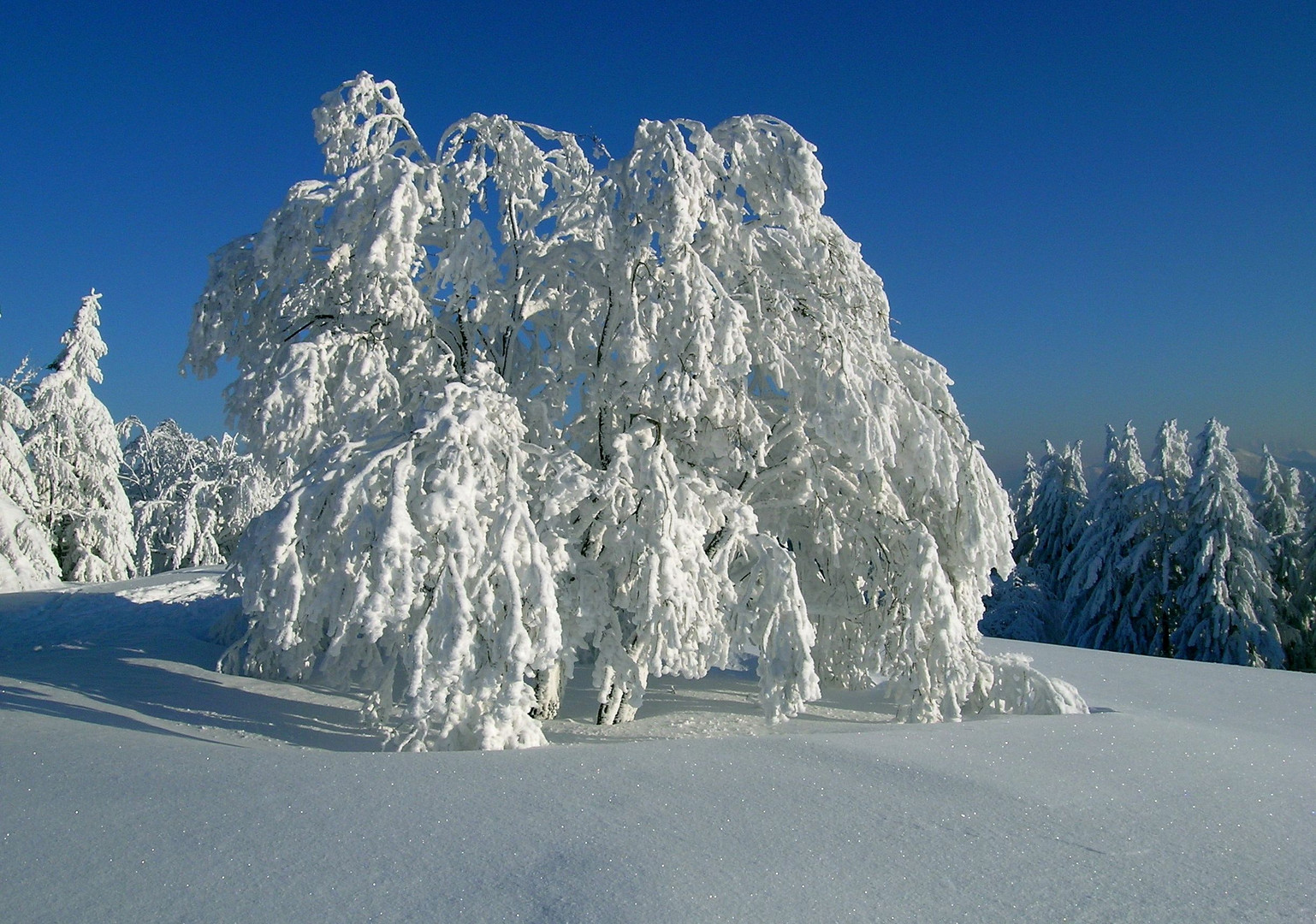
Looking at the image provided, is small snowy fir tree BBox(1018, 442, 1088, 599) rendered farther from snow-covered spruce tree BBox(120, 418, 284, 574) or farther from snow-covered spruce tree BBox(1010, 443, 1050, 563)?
snow-covered spruce tree BBox(120, 418, 284, 574)

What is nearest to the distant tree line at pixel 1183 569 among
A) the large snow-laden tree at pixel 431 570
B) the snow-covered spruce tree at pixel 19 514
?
the large snow-laden tree at pixel 431 570

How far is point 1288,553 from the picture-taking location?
25062mm

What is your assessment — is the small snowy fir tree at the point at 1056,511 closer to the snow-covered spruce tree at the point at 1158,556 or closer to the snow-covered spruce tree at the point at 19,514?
the snow-covered spruce tree at the point at 1158,556

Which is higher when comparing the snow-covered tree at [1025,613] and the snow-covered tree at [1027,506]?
the snow-covered tree at [1027,506]

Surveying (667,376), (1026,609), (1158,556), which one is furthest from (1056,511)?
(667,376)

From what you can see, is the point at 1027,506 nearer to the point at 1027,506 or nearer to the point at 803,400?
the point at 1027,506

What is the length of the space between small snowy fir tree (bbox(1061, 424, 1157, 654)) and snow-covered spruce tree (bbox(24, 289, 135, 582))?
2893 cm

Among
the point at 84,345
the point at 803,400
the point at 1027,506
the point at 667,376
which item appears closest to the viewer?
the point at 667,376

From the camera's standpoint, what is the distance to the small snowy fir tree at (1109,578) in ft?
82.8

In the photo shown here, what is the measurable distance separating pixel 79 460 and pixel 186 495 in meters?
7.41

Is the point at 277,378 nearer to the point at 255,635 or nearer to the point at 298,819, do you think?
the point at 255,635

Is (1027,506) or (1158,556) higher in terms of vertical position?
(1027,506)

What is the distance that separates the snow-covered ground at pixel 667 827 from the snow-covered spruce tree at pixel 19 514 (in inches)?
526

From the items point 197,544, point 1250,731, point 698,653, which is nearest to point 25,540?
point 197,544
